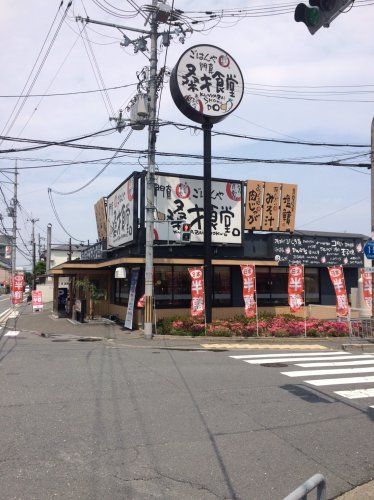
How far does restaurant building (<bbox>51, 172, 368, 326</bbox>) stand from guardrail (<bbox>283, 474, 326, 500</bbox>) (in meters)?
16.2

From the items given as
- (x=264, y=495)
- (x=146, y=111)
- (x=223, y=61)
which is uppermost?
(x=223, y=61)

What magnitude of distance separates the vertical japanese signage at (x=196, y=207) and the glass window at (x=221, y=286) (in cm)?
156

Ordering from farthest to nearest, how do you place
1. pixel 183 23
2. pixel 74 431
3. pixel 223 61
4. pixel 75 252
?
pixel 75 252 < pixel 223 61 < pixel 183 23 < pixel 74 431

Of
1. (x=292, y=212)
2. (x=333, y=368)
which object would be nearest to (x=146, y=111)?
(x=292, y=212)

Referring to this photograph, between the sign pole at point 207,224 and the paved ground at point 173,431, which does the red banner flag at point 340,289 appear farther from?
the paved ground at point 173,431

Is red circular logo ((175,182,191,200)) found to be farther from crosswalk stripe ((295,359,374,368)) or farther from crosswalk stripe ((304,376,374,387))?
crosswalk stripe ((304,376,374,387))

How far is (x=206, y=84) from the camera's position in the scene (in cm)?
2028

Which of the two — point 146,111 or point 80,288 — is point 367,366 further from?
point 80,288

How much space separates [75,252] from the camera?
7225cm

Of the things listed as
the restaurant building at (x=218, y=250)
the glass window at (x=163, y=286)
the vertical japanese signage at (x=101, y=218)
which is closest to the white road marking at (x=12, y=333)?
the restaurant building at (x=218, y=250)

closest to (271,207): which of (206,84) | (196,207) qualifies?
(196,207)

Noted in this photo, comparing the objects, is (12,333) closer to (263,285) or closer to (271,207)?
(263,285)

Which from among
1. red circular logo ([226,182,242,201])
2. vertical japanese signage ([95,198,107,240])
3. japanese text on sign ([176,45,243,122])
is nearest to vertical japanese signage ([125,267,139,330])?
red circular logo ([226,182,242,201])

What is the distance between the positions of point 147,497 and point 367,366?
9457 mm
